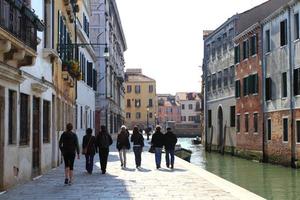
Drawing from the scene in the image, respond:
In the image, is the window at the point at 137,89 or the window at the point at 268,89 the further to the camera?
the window at the point at 137,89

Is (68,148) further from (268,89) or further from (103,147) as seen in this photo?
(268,89)


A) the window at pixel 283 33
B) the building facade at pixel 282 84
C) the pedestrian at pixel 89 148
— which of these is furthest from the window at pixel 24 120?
the window at pixel 283 33

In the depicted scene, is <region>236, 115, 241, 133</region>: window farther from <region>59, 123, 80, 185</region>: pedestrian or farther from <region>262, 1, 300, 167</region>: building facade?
<region>59, 123, 80, 185</region>: pedestrian

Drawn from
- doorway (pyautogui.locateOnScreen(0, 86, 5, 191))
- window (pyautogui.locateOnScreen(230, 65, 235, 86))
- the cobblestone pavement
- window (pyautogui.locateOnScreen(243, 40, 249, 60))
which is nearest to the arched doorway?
window (pyautogui.locateOnScreen(230, 65, 235, 86))

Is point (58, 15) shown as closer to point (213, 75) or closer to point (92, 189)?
point (92, 189)

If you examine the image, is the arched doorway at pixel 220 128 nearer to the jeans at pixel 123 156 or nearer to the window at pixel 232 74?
the window at pixel 232 74

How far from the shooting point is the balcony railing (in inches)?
456

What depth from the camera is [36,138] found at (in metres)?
17.5

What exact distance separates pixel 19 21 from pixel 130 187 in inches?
196

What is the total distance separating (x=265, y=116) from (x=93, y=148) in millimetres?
22008

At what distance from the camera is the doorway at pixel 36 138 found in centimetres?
1702

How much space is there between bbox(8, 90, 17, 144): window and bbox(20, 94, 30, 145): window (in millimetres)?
900

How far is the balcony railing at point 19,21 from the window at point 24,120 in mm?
1917

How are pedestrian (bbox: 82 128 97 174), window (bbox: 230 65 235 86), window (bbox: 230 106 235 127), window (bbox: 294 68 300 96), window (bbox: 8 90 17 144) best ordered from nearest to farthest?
window (bbox: 8 90 17 144) < pedestrian (bbox: 82 128 97 174) < window (bbox: 294 68 300 96) < window (bbox: 230 65 235 86) < window (bbox: 230 106 235 127)
